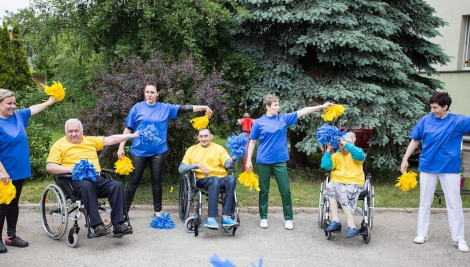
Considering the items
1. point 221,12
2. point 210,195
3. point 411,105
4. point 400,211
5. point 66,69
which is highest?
point 221,12

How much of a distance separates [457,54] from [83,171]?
15580 mm

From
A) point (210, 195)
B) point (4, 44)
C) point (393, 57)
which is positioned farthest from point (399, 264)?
point (4, 44)

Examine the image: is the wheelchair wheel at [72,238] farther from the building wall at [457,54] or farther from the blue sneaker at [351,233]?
the building wall at [457,54]

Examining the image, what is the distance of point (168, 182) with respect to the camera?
26.5 ft

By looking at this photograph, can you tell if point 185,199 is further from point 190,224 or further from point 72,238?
point 72,238

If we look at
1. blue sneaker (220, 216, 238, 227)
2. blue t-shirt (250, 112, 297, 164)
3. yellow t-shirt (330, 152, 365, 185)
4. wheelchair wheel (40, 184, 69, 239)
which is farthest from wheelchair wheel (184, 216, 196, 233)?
yellow t-shirt (330, 152, 365, 185)

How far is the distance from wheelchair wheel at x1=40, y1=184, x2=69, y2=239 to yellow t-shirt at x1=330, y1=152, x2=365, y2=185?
3.20 m

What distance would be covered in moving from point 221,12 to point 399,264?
5.43 meters

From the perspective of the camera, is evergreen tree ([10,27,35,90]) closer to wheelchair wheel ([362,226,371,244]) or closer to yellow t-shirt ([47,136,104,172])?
yellow t-shirt ([47,136,104,172])

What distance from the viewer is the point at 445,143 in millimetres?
5125

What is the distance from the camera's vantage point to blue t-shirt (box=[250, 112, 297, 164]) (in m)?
5.80

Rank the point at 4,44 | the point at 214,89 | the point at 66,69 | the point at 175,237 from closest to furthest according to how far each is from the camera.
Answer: the point at 175,237, the point at 214,89, the point at 66,69, the point at 4,44

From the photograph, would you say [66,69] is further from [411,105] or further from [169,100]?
[411,105]

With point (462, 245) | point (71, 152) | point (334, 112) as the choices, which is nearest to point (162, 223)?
point (71, 152)
